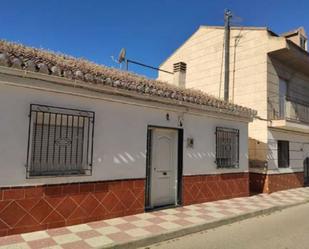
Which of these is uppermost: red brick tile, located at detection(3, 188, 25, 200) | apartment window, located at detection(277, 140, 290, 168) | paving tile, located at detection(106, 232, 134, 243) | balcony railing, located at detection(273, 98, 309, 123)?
balcony railing, located at detection(273, 98, 309, 123)

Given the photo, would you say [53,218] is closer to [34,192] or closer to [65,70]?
[34,192]

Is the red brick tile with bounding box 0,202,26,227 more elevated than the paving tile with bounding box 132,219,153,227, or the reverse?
the red brick tile with bounding box 0,202,26,227

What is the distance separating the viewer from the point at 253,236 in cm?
677

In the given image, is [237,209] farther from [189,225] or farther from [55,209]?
[55,209]

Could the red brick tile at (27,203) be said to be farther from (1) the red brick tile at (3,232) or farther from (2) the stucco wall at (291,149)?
(2) the stucco wall at (291,149)

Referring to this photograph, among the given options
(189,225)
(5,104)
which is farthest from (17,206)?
(189,225)

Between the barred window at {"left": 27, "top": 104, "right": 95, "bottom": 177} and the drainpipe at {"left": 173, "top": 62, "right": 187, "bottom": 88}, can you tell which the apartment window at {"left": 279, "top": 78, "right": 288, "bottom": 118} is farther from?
the barred window at {"left": 27, "top": 104, "right": 95, "bottom": 177}

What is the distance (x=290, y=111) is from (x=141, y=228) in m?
10.4

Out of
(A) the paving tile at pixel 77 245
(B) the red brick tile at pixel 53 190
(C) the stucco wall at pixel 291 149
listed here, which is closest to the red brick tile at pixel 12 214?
(B) the red brick tile at pixel 53 190

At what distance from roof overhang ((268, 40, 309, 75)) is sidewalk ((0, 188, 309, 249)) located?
696 cm

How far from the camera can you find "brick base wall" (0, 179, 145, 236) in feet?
19.1

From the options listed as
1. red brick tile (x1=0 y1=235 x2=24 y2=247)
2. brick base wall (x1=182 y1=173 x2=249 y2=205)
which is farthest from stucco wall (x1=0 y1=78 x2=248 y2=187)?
red brick tile (x1=0 y1=235 x2=24 y2=247)

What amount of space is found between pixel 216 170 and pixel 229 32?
8.32m

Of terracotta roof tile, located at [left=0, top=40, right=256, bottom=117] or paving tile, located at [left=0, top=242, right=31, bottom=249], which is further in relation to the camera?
terracotta roof tile, located at [left=0, top=40, right=256, bottom=117]
